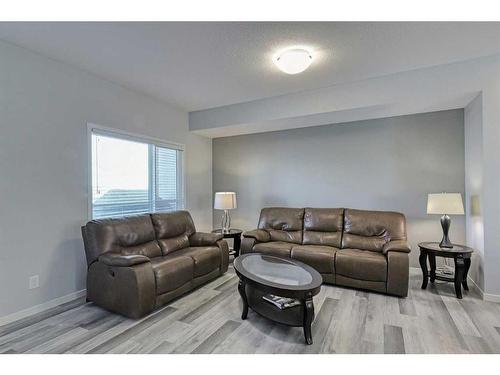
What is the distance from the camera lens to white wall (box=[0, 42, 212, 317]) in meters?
2.44

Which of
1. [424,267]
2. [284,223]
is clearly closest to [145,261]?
[284,223]

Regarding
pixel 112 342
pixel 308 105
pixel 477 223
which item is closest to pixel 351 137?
pixel 308 105

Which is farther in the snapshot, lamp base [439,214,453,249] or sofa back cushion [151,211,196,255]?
sofa back cushion [151,211,196,255]

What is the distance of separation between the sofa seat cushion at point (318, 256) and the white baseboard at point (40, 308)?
2.70 m

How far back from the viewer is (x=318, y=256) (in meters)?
3.32

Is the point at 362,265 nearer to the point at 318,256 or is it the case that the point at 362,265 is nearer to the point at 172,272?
the point at 318,256

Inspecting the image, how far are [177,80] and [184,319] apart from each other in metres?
2.84

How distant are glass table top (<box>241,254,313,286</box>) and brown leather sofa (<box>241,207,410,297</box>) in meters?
0.64

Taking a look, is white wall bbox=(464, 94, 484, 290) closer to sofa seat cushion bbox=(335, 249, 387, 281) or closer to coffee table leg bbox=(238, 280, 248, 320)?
sofa seat cushion bbox=(335, 249, 387, 281)

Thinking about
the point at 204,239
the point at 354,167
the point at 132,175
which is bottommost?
the point at 204,239

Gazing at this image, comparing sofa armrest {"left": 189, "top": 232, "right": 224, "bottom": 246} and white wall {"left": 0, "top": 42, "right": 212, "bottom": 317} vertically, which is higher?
white wall {"left": 0, "top": 42, "right": 212, "bottom": 317}

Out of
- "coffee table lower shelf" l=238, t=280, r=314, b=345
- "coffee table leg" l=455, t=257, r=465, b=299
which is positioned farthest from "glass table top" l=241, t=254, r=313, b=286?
"coffee table leg" l=455, t=257, r=465, b=299

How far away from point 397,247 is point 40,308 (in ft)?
13.2

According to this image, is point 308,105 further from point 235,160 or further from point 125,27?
point 125,27
